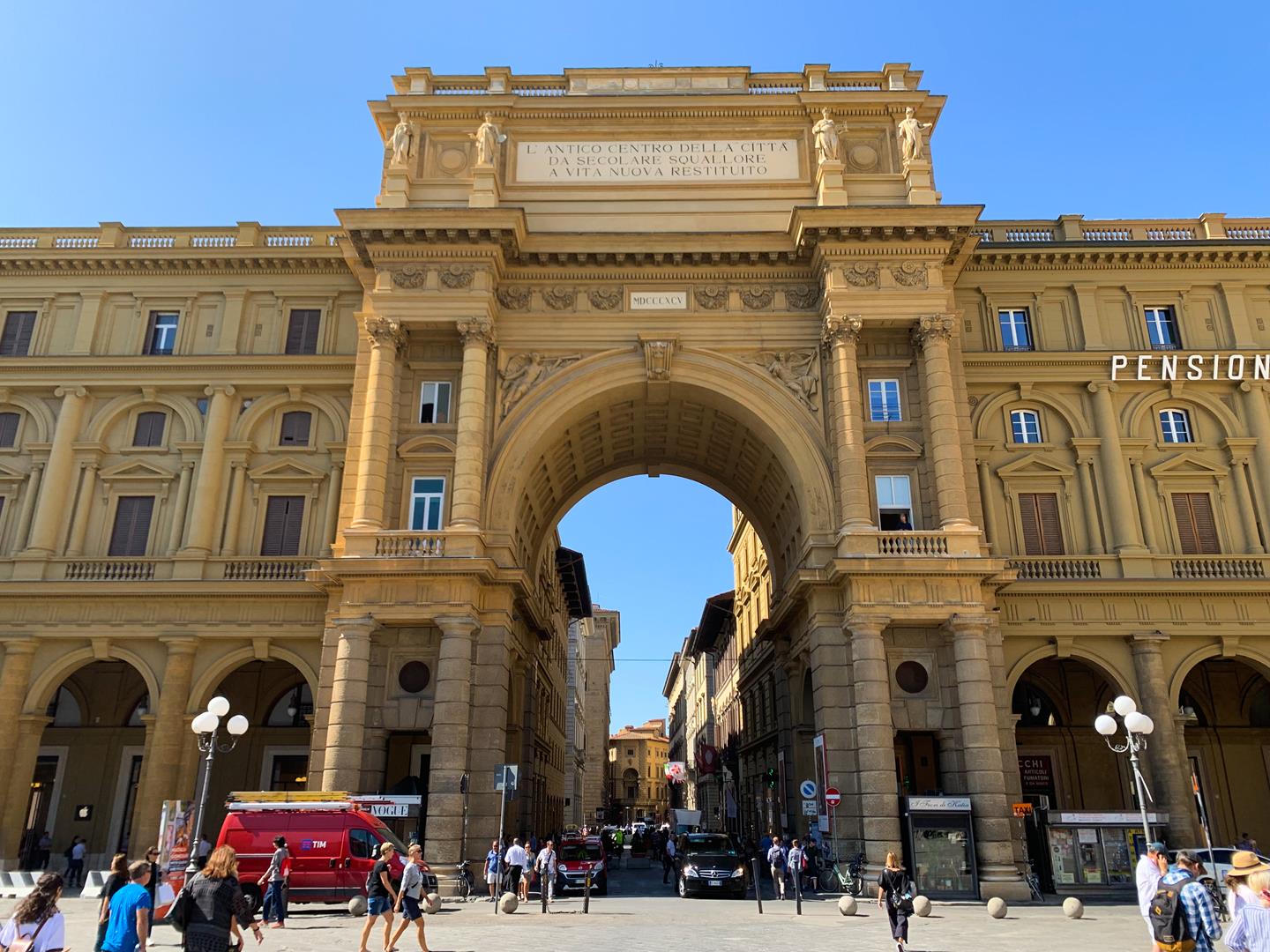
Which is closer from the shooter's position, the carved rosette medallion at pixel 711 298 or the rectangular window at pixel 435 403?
the rectangular window at pixel 435 403

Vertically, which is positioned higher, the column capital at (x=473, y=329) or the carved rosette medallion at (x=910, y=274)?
the carved rosette medallion at (x=910, y=274)

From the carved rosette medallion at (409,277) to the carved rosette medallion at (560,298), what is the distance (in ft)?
14.1

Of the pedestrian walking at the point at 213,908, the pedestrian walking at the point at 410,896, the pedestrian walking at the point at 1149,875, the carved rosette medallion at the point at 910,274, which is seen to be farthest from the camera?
the carved rosette medallion at the point at 910,274

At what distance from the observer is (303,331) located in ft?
121

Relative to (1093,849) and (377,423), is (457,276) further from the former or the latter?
(1093,849)

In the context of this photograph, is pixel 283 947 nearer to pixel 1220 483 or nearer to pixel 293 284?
pixel 293 284

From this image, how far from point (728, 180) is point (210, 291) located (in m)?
20.3

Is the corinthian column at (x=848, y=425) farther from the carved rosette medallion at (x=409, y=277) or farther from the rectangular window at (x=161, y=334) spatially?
the rectangular window at (x=161, y=334)

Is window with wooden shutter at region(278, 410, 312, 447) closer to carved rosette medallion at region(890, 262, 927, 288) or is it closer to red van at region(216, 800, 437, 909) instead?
red van at region(216, 800, 437, 909)

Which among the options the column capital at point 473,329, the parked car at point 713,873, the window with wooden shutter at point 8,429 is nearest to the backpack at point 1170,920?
the parked car at point 713,873

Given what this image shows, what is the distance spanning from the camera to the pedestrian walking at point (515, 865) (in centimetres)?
2577

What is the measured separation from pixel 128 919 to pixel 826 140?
107 feet

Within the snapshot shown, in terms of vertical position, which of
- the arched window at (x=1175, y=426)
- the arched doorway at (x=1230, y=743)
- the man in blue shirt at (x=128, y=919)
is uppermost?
the arched window at (x=1175, y=426)

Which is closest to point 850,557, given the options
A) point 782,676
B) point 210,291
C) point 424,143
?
point 782,676
